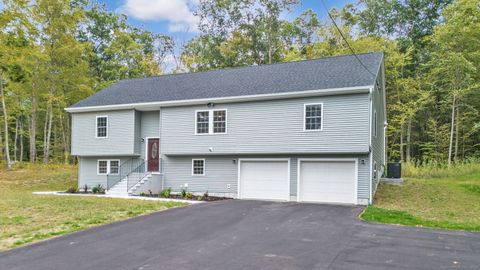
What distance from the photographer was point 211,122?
629 inches

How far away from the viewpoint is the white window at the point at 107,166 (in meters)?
18.5

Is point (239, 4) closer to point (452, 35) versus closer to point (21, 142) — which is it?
point (452, 35)

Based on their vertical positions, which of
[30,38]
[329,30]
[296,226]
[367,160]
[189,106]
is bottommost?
[296,226]

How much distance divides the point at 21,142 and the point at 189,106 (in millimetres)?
29876

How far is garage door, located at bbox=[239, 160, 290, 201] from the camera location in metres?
14.8

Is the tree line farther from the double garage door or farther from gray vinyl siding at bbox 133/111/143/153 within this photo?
the double garage door

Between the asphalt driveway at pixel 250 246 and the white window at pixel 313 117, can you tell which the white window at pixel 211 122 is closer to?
the white window at pixel 313 117

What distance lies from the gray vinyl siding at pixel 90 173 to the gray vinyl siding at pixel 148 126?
1579 mm

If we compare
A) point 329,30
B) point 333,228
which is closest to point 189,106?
point 333,228

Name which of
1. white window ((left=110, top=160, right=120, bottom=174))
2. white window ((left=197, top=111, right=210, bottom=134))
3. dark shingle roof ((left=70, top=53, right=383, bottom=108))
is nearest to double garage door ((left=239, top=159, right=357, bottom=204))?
white window ((left=197, top=111, right=210, bottom=134))

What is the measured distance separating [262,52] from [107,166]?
64.7ft

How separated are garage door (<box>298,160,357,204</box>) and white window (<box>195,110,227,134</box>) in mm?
3852

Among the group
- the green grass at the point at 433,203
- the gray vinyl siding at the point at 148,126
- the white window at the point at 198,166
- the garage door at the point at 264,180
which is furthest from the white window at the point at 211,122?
the green grass at the point at 433,203

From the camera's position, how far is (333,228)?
348 inches
